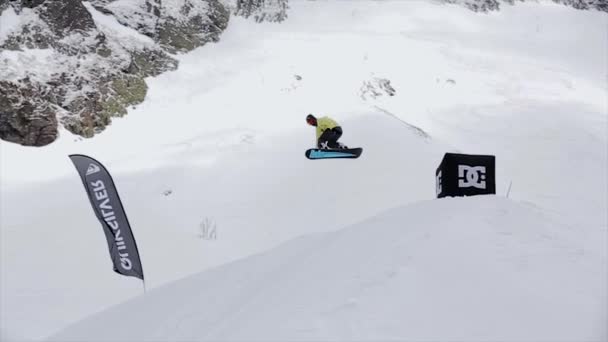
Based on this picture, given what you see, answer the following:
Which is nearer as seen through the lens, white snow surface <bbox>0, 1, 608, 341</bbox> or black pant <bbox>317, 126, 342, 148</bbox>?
white snow surface <bbox>0, 1, 608, 341</bbox>

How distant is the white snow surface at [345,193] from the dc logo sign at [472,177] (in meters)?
1.07

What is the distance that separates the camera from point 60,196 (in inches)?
564

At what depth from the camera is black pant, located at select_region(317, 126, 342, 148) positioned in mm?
14245

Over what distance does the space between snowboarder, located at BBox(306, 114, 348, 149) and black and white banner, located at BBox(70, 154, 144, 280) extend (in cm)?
544

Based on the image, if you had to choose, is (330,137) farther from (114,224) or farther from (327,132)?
(114,224)

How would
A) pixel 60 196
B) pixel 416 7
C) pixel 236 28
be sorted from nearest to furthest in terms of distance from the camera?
pixel 60 196
pixel 236 28
pixel 416 7

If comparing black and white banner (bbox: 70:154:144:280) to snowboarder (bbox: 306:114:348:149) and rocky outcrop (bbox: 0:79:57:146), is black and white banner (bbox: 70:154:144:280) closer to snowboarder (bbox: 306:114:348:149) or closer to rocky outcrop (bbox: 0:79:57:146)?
snowboarder (bbox: 306:114:348:149)

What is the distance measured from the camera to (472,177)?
927 cm

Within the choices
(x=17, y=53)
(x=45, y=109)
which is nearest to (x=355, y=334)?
(x=45, y=109)

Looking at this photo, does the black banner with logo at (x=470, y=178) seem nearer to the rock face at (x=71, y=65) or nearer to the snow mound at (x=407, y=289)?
the snow mound at (x=407, y=289)

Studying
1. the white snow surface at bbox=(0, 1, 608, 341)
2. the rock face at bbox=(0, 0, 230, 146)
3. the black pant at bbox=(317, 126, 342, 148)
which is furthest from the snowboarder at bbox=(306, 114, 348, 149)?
the rock face at bbox=(0, 0, 230, 146)

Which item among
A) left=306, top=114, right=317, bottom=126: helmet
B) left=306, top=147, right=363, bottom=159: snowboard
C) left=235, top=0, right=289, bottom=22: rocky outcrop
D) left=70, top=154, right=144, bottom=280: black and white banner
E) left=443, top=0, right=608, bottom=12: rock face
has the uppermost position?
left=235, top=0, right=289, bottom=22: rocky outcrop

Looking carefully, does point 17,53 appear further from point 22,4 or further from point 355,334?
point 355,334

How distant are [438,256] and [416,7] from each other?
93.7 feet
